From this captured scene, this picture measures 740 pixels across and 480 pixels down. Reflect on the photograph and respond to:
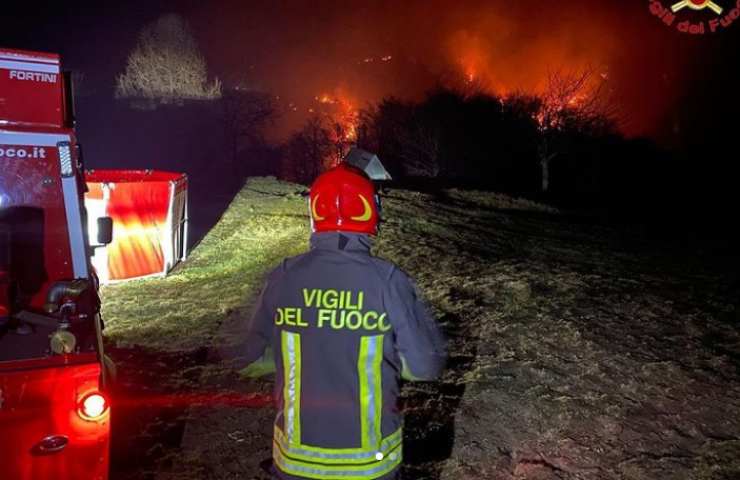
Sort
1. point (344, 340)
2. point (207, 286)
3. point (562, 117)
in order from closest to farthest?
point (344, 340) → point (207, 286) → point (562, 117)

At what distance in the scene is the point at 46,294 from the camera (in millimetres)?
3738

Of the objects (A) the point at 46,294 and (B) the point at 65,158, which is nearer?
(A) the point at 46,294

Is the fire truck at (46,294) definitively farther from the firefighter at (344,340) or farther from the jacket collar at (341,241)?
the jacket collar at (341,241)

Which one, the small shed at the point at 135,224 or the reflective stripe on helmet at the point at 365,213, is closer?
the reflective stripe on helmet at the point at 365,213

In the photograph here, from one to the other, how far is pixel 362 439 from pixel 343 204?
859 millimetres

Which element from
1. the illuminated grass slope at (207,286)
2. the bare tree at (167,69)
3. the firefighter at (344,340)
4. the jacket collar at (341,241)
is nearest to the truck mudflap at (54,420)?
the firefighter at (344,340)

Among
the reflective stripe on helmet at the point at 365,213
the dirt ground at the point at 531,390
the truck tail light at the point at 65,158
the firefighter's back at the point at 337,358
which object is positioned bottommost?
the dirt ground at the point at 531,390

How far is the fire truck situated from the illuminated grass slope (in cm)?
235

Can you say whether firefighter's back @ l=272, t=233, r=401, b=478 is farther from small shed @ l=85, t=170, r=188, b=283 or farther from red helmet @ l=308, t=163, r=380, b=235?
small shed @ l=85, t=170, r=188, b=283

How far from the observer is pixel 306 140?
169ft

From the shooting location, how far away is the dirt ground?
4184mm

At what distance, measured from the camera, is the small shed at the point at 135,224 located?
8.82 metres

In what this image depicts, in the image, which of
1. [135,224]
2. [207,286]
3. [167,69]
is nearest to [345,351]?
[207,286]

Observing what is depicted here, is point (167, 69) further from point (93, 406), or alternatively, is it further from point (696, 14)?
point (93, 406)
